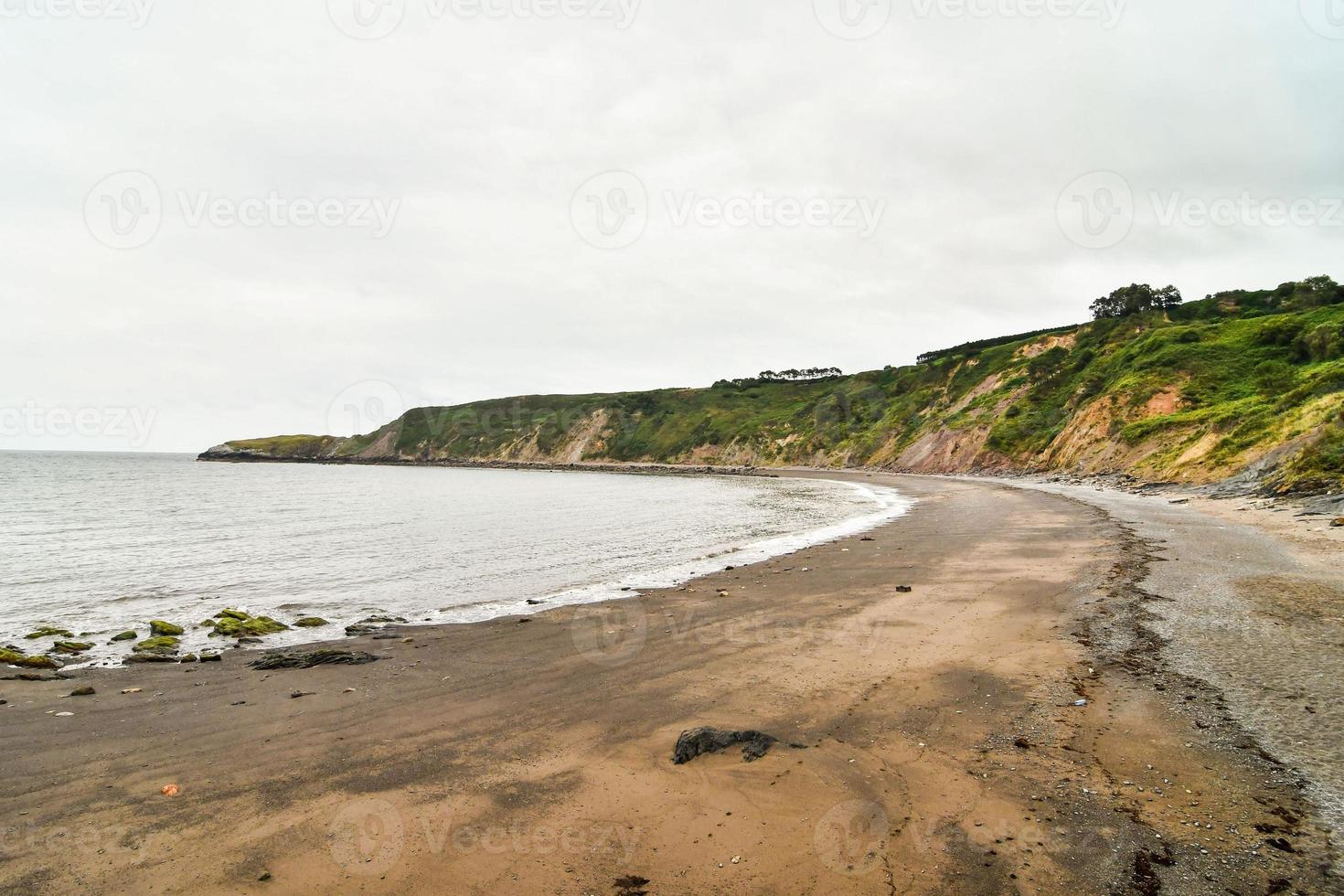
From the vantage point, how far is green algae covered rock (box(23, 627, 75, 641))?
13352 mm

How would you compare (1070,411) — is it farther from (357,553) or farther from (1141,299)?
(357,553)

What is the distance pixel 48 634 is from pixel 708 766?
15173mm

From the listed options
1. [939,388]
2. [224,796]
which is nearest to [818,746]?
[224,796]

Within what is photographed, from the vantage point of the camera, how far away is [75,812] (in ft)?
20.5

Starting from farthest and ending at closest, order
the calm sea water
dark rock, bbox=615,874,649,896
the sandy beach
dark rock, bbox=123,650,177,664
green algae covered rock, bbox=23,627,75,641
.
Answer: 1. the calm sea water
2. green algae covered rock, bbox=23,627,75,641
3. dark rock, bbox=123,650,177,664
4. the sandy beach
5. dark rock, bbox=615,874,649,896

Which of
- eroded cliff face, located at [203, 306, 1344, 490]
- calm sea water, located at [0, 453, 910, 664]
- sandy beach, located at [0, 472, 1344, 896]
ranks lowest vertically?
calm sea water, located at [0, 453, 910, 664]

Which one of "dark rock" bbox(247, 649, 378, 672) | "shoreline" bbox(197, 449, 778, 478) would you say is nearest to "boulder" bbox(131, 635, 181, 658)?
"dark rock" bbox(247, 649, 378, 672)

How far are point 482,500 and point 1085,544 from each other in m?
46.4

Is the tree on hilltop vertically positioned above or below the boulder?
above

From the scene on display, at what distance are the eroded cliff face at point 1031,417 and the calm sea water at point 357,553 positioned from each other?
17.3 m

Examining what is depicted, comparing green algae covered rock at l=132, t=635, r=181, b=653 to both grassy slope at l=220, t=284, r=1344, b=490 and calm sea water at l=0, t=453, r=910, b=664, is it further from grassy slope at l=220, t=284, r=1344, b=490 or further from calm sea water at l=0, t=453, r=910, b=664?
grassy slope at l=220, t=284, r=1344, b=490

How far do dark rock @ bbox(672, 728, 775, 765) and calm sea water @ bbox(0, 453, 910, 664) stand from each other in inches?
358

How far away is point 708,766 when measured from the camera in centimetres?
677

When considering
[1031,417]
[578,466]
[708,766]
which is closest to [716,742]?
[708,766]
